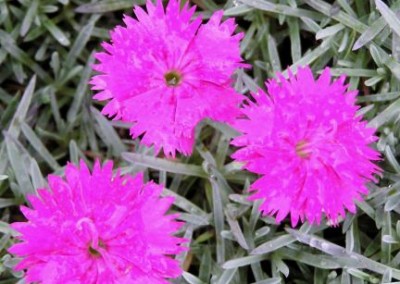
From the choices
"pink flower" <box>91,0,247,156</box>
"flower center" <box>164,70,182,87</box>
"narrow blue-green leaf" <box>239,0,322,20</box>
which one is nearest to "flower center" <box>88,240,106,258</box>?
"pink flower" <box>91,0,247,156</box>

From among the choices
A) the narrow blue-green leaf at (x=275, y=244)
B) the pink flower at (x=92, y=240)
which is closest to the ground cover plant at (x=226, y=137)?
the narrow blue-green leaf at (x=275, y=244)

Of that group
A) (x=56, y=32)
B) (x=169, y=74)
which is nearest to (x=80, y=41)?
(x=56, y=32)

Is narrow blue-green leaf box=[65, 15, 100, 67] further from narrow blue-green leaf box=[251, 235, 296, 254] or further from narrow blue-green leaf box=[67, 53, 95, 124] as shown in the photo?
narrow blue-green leaf box=[251, 235, 296, 254]

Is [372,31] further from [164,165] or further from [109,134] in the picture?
[109,134]

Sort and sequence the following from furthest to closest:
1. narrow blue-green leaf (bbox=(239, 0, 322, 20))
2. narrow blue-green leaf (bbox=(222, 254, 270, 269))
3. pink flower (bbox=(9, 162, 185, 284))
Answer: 1. narrow blue-green leaf (bbox=(239, 0, 322, 20))
2. narrow blue-green leaf (bbox=(222, 254, 270, 269))
3. pink flower (bbox=(9, 162, 185, 284))

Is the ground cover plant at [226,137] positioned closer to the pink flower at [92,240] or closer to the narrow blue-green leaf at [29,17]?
the narrow blue-green leaf at [29,17]

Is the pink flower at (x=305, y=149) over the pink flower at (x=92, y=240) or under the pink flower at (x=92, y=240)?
over
